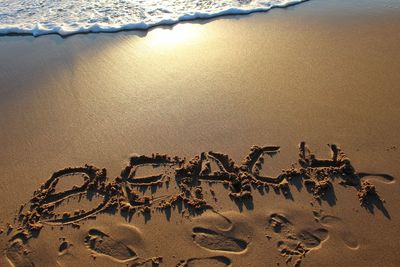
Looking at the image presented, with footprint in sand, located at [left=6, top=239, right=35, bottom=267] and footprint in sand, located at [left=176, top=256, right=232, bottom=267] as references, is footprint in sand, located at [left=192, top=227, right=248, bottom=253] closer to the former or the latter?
footprint in sand, located at [left=176, top=256, right=232, bottom=267]

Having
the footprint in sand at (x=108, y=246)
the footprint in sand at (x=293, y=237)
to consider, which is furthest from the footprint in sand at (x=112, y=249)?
the footprint in sand at (x=293, y=237)

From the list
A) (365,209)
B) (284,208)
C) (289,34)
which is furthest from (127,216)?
(289,34)

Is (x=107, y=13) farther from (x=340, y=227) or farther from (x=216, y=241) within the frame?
(x=340, y=227)

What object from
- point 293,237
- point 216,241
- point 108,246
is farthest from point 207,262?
point 108,246

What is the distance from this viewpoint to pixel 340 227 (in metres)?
2.50

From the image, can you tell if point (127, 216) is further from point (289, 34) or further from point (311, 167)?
point (289, 34)

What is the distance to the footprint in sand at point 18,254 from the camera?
8.19 ft

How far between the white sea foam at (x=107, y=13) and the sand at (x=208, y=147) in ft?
1.61

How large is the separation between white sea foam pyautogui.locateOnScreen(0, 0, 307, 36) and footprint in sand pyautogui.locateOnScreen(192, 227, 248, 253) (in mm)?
3525

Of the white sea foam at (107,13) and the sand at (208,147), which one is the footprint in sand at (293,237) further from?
the white sea foam at (107,13)

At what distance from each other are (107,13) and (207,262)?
14.8 feet

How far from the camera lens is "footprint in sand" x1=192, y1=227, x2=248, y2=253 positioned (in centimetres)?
246

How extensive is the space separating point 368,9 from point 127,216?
440cm

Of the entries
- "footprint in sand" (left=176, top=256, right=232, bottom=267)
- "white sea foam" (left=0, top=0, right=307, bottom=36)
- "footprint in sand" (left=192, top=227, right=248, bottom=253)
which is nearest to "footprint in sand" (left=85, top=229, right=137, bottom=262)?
"footprint in sand" (left=176, top=256, right=232, bottom=267)
